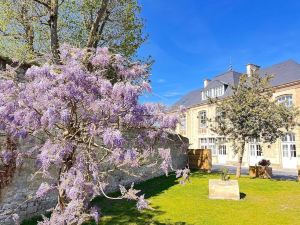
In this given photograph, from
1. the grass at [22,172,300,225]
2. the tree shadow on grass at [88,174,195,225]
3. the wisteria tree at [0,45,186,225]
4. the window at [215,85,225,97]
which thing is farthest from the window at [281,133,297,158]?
the wisteria tree at [0,45,186,225]

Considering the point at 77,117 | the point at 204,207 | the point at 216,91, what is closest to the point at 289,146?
the point at 216,91

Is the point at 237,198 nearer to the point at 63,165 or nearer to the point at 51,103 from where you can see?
the point at 63,165

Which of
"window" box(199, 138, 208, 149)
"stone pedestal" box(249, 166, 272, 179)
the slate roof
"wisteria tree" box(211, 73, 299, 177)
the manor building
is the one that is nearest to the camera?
"wisteria tree" box(211, 73, 299, 177)

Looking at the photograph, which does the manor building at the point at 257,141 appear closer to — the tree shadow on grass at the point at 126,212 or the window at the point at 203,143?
the window at the point at 203,143

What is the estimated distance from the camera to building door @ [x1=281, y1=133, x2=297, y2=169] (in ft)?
95.1

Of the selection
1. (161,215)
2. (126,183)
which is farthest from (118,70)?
(126,183)

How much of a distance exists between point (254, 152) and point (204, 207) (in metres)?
23.0

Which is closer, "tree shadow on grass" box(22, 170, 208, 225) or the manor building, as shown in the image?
"tree shadow on grass" box(22, 170, 208, 225)

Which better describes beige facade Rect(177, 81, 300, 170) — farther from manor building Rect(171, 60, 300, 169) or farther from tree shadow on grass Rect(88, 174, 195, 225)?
tree shadow on grass Rect(88, 174, 195, 225)

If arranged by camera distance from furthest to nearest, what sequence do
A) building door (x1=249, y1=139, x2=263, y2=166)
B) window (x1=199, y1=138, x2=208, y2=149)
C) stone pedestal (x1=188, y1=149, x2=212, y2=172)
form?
1. window (x1=199, y1=138, x2=208, y2=149)
2. building door (x1=249, y1=139, x2=263, y2=166)
3. stone pedestal (x1=188, y1=149, x2=212, y2=172)

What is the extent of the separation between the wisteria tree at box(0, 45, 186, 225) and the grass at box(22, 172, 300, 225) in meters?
3.99

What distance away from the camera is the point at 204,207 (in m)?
11.6

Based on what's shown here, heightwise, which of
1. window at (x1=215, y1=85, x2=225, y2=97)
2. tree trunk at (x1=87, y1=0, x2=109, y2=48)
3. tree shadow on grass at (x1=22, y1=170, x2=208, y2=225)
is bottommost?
tree shadow on grass at (x1=22, y1=170, x2=208, y2=225)

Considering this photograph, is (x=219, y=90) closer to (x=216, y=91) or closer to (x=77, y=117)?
(x=216, y=91)
